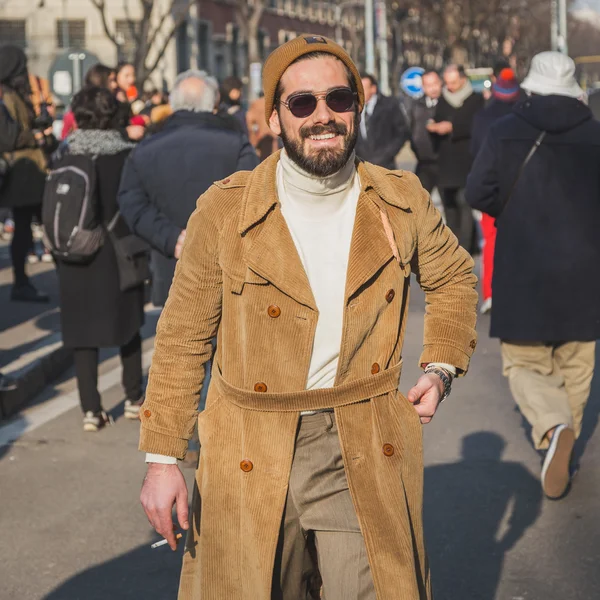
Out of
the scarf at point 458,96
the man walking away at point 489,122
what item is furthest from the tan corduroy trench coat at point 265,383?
the scarf at point 458,96

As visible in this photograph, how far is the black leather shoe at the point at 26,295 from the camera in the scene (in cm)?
1230

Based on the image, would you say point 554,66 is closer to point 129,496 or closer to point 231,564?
point 129,496

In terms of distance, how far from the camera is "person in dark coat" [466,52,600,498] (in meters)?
6.21

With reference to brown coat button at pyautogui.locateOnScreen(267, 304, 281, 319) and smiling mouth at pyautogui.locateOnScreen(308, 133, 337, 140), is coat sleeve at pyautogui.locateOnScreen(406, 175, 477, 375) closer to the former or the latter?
smiling mouth at pyautogui.locateOnScreen(308, 133, 337, 140)

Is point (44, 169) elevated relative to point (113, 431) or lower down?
elevated

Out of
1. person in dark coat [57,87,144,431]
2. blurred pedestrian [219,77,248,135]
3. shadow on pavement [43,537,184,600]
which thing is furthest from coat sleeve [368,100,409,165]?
shadow on pavement [43,537,184,600]

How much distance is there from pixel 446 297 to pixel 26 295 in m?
9.38

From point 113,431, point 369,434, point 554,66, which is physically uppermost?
point 554,66

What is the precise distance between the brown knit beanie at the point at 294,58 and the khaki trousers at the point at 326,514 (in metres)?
0.74

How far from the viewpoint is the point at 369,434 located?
3.13m

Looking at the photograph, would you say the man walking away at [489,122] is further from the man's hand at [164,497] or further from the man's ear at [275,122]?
the man's hand at [164,497]

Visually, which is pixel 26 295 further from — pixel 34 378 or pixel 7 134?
pixel 34 378

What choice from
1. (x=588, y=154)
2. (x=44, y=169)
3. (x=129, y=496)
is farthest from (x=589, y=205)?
(x=44, y=169)

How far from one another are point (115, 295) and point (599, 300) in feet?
8.99
